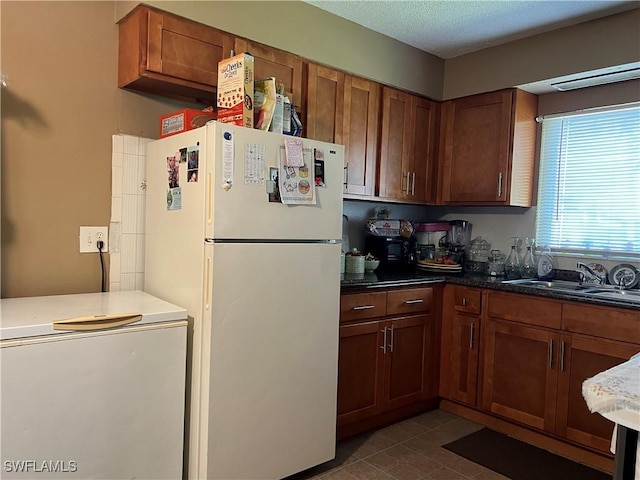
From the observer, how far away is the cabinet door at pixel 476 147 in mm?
3166

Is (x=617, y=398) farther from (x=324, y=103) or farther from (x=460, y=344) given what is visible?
(x=324, y=103)

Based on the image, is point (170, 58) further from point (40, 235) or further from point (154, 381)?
point (154, 381)

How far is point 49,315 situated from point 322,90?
184cm

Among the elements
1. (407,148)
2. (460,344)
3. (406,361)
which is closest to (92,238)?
(406,361)

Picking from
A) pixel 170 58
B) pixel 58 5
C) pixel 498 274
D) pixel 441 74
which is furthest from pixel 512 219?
pixel 58 5

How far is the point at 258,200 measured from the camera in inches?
78.3

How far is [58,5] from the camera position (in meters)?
2.11

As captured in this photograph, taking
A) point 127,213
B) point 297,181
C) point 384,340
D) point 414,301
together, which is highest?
point 297,181

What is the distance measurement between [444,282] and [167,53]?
209 centimetres

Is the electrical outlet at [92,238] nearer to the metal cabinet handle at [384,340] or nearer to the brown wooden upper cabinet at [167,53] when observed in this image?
the brown wooden upper cabinet at [167,53]

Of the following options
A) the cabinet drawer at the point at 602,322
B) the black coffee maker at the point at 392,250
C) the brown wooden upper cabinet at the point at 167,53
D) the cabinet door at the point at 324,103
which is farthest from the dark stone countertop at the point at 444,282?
the brown wooden upper cabinet at the point at 167,53

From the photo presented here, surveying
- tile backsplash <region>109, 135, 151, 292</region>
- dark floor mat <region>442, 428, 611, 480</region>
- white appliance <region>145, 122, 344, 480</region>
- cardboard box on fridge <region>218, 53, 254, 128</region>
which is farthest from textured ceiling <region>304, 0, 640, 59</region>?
dark floor mat <region>442, 428, 611, 480</region>

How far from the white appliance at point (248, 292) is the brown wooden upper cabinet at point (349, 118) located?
1.93ft

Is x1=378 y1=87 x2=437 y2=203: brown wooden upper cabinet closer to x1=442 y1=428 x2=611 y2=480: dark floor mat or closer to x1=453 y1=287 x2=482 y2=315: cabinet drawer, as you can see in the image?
x1=453 y1=287 x2=482 y2=315: cabinet drawer
